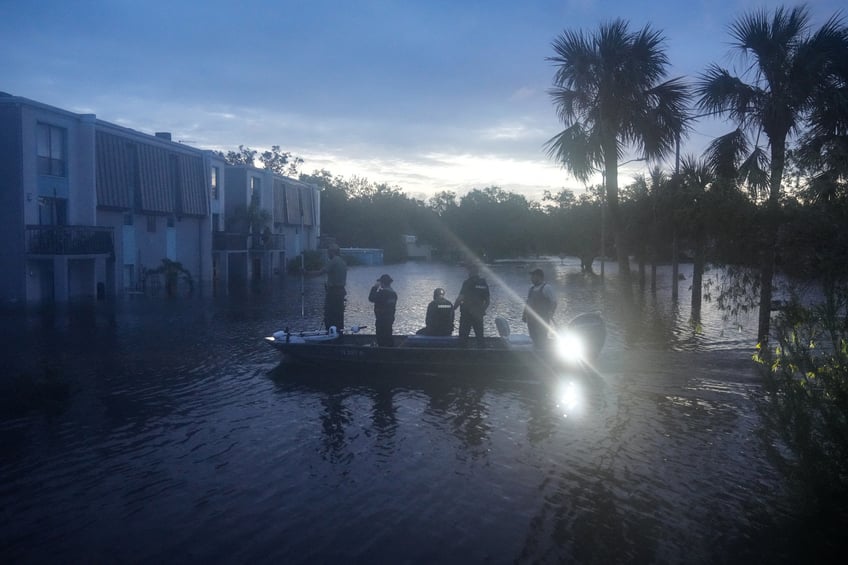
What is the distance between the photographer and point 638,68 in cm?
1973

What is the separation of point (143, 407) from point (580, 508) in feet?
24.0

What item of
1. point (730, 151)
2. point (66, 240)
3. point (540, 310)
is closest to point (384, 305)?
point (540, 310)

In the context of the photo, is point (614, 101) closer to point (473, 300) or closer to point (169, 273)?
point (473, 300)

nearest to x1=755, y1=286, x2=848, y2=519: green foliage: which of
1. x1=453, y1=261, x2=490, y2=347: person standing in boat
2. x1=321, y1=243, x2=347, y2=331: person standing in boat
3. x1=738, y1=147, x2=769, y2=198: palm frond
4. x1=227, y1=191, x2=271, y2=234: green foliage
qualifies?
x1=738, y1=147, x2=769, y2=198: palm frond

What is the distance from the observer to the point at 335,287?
1579cm

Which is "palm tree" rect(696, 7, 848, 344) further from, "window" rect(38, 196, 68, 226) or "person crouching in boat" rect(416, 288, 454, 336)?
"window" rect(38, 196, 68, 226)

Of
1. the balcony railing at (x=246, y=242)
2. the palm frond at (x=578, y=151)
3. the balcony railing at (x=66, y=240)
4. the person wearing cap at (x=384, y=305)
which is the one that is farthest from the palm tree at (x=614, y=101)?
the balcony railing at (x=246, y=242)

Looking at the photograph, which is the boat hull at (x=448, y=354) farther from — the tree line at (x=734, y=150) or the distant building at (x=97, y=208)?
the distant building at (x=97, y=208)

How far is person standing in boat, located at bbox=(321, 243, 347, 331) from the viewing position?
1548 cm

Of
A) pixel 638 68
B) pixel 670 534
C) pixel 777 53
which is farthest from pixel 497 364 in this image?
pixel 638 68

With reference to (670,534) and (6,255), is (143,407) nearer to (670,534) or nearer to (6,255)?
(670,534)

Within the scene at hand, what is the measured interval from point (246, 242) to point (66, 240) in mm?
18598

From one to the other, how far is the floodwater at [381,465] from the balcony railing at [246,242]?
28.8 metres

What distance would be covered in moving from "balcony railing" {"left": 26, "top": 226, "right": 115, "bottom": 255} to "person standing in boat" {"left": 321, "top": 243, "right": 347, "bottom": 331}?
1770 cm
